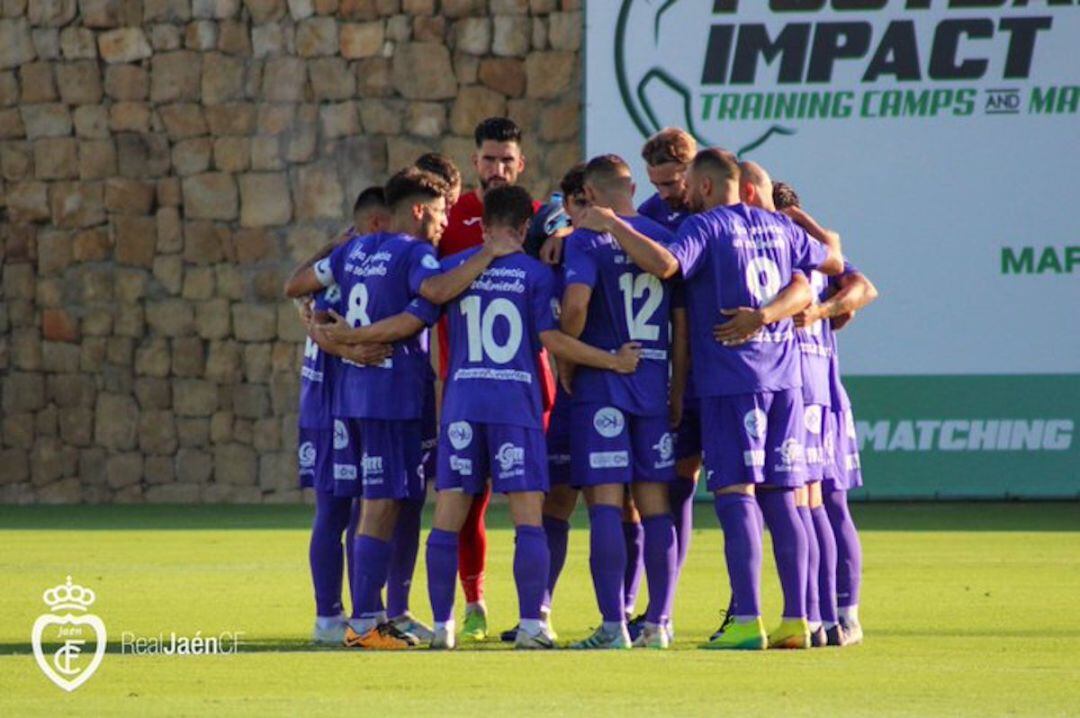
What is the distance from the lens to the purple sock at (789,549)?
25.4 ft

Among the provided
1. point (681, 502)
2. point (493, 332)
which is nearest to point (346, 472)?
point (493, 332)

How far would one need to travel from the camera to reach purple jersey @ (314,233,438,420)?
8.11 meters

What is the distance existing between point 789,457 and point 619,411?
1.92 ft

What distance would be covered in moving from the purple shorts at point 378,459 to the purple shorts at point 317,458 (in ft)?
0.37

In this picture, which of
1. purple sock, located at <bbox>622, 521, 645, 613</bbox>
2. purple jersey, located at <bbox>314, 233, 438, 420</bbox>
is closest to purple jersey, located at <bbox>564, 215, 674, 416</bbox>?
purple jersey, located at <bbox>314, 233, 438, 420</bbox>

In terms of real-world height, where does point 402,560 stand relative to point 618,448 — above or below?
below

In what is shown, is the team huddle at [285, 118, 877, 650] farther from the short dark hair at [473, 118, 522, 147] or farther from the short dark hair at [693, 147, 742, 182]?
the short dark hair at [473, 118, 522, 147]

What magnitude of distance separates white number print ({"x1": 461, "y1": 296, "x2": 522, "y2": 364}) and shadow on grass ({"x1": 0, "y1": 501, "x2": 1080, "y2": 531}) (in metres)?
6.33

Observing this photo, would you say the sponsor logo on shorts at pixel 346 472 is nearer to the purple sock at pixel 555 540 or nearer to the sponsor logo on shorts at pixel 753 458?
the purple sock at pixel 555 540

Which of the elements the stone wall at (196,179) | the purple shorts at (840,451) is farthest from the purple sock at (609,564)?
the stone wall at (196,179)

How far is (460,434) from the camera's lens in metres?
7.91

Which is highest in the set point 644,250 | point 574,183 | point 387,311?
point 574,183

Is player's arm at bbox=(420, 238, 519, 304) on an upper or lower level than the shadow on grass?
upper

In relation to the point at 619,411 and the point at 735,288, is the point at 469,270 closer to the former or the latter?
the point at 619,411
